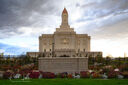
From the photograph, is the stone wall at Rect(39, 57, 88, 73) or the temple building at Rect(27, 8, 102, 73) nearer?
the stone wall at Rect(39, 57, 88, 73)

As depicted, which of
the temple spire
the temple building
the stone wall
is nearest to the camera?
the stone wall

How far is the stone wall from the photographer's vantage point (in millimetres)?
12625

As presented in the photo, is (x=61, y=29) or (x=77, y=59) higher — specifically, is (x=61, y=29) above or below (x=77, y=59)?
above

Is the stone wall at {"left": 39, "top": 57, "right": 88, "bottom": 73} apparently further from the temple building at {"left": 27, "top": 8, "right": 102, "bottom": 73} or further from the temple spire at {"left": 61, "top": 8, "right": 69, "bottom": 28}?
the temple spire at {"left": 61, "top": 8, "right": 69, "bottom": 28}

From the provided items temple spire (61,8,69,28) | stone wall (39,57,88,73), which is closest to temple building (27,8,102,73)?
temple spire (61,8,69,28)

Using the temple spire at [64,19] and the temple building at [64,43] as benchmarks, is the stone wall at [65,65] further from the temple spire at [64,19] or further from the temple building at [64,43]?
the temple spire at [64,19]

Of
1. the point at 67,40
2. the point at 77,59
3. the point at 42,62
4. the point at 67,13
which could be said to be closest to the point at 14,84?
the point at 42,62

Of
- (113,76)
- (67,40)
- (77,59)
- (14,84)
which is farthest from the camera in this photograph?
(67,40)

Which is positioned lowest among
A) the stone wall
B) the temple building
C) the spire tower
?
the stone wall

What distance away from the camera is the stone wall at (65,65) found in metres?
12.6

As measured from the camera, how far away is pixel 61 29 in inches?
2114

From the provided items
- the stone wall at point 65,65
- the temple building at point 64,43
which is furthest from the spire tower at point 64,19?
the stone wall at point 65,65

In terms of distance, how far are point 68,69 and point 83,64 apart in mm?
1270

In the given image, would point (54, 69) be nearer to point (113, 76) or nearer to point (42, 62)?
point (42, 62)
